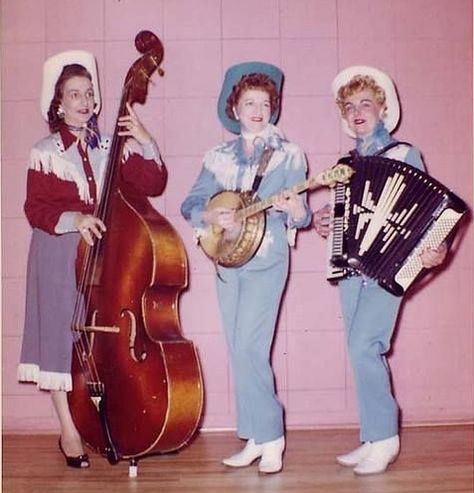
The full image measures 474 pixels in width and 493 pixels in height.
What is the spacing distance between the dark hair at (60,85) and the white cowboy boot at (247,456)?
1.32 m

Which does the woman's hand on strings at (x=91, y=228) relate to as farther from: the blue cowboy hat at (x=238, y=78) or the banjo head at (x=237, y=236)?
the blue cowboy hat at (x=238, y=78)

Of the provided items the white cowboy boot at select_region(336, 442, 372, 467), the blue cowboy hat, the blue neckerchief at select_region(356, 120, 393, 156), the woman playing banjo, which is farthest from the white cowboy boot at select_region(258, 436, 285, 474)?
the blue cowboy hat

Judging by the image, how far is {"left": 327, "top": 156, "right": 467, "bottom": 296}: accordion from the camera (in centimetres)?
211

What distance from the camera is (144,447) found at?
2197mm

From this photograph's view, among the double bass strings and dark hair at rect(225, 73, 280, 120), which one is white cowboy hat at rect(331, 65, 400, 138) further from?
the double bass strings

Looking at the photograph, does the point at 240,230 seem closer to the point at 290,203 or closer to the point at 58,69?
the point at 290,203

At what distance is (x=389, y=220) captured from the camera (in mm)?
2158

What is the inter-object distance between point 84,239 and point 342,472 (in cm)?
113

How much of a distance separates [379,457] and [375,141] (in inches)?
40.4

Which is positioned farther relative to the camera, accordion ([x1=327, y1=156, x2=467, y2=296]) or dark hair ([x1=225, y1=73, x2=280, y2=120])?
dark hair ([x1=225, y1=73, x2=280, y2=120])

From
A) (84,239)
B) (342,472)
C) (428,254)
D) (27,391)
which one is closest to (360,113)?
(428,254)

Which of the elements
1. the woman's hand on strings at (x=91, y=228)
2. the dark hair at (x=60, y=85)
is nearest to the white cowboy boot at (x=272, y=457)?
the woman's hand on strings at (x=91, y=228)

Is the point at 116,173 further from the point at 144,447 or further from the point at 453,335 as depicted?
the point at 453,335

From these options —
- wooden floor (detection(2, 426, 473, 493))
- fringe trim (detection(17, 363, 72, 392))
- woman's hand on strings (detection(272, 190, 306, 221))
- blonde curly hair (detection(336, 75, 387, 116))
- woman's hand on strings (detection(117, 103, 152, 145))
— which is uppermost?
blonde curly hair (detection(336, 75, 387, 116))
